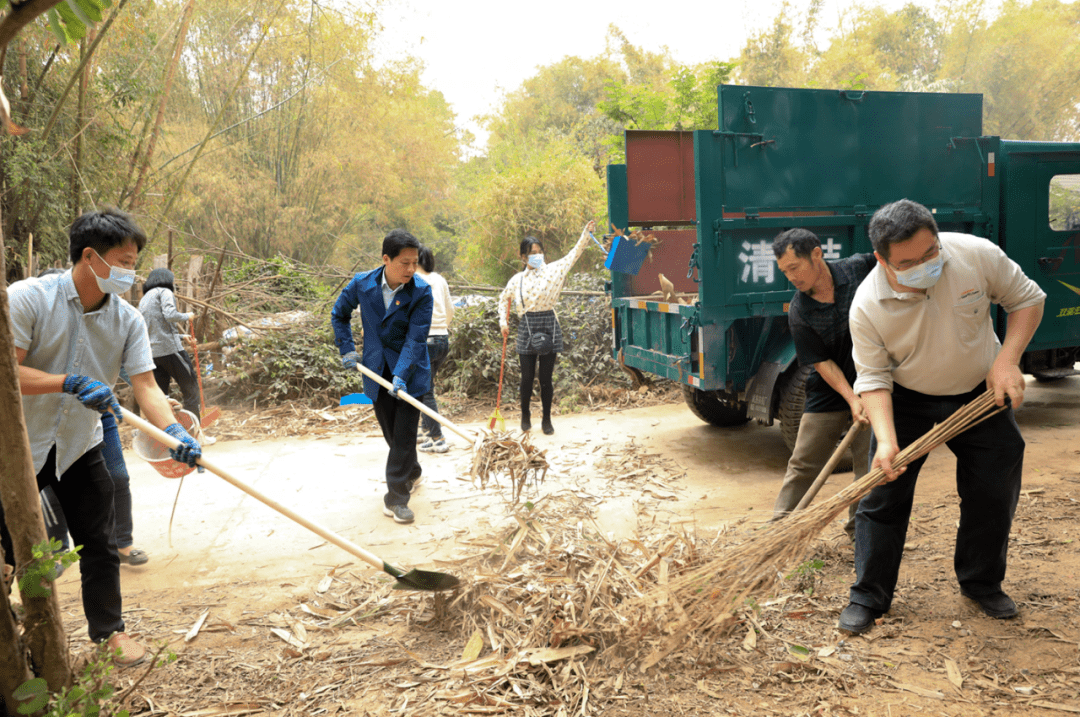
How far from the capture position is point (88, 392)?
2.73m

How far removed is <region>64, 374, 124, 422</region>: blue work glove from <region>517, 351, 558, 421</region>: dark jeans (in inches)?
173

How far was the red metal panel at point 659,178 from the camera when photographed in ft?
22.7

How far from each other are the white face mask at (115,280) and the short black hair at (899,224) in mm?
2982

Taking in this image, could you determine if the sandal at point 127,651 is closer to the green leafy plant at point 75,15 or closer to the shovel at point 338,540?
the shovel at point 338,540

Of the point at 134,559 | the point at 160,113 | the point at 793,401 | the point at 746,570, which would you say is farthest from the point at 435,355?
the point at 746,570

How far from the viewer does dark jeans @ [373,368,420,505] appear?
16.2 ft

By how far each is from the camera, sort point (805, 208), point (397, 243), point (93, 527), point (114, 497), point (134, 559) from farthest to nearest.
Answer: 1. point (805, 208)
2. point (397, 243)
3. point (134, 559)
4. point (114, 497)
5. point (93, 527)

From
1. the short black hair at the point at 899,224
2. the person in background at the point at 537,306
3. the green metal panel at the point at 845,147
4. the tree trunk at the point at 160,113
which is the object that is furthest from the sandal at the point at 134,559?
the tree trunk at the point at 160,113

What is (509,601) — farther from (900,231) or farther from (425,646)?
(900,231)

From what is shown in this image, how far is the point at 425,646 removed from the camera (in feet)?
10.5

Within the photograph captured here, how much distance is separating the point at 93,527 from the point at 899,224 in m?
3.44

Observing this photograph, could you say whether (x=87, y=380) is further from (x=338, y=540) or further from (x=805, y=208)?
(x=805, y=208)

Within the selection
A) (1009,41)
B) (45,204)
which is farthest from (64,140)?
(1009,41)

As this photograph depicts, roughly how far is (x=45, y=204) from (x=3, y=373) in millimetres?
6190
